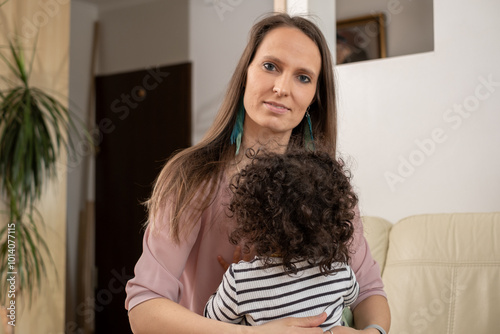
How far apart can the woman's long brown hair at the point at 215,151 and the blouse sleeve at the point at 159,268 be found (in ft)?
0.08

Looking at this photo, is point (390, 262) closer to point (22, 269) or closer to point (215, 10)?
point (22, 269)

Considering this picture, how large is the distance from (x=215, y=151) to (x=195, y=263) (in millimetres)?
317

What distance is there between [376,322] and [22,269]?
7.59ft

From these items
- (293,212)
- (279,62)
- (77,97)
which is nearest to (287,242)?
(293,212)

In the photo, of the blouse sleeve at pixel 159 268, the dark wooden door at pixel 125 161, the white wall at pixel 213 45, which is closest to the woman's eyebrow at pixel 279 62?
the blouse sleeve at pixel 159 268

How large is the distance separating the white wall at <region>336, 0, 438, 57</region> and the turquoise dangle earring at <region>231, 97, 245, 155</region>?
1.50 m

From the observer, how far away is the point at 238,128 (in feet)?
5.39

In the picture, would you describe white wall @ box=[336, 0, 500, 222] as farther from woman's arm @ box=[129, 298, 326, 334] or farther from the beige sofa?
woman's arm @ box=[129, 298, 326, 334]

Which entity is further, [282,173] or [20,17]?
[20,17]

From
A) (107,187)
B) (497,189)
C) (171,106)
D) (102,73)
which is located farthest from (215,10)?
(497,189)

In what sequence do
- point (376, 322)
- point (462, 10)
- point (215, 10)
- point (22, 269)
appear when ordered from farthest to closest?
point (215, 10), point (22, 269), point (462, 10), point (376, 322)

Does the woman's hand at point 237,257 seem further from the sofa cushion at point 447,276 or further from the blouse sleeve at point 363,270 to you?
the sofa cushion at point 447,276

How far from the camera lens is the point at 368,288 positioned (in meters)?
1.58

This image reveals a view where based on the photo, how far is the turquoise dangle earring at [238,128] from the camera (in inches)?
63.4
